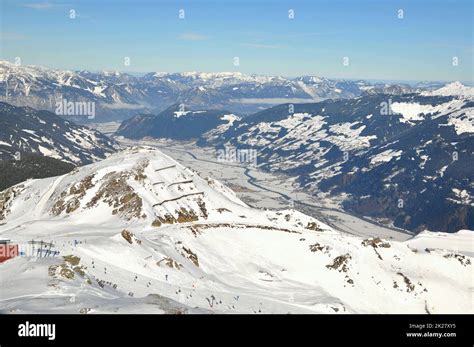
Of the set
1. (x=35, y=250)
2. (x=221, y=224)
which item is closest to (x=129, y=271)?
(x=35, y=250)

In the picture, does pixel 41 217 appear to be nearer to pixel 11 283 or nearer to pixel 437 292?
pixel 11 283
